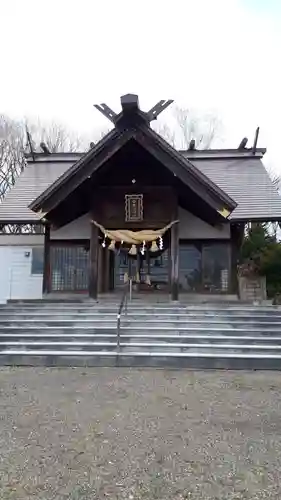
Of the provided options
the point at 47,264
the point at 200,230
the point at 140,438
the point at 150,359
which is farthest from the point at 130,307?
the point at 140,438

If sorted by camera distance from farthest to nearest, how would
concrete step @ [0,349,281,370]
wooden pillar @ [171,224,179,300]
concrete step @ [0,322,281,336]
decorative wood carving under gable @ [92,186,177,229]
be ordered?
decorative wood carving under gable @ [92,186,177,229]
wooden pillar @ [171,224,179,300]
concrete step @ [0,322,281,336]
concrete step @ [0,349,281,370]

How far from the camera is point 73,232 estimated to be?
1302 cm

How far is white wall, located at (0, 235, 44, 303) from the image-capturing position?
14.6 meters

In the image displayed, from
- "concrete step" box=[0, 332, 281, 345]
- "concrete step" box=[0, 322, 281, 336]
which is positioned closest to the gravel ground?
"concrete step" box=[0, 332, 281, 345]

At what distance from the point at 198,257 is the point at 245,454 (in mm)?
9490

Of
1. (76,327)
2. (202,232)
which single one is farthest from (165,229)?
(76,327)

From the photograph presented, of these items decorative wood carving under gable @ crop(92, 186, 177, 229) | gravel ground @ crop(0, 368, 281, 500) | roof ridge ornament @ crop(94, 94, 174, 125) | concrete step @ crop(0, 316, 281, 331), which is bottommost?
gravel ground @ crop(0, 368, 281, 500)

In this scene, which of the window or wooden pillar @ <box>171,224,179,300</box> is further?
the window

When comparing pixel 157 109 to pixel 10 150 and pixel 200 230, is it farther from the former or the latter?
pixel 10 150

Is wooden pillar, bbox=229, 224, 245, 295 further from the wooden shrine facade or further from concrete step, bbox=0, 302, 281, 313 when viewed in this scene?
concrete step, bbox=0, 302, 281, 313

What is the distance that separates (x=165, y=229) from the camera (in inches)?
446

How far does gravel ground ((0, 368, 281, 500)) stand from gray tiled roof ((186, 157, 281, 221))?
7.19 metres

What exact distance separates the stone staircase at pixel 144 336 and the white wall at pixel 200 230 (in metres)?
3.37

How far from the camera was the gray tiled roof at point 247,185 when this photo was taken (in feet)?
40.9
